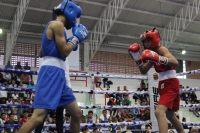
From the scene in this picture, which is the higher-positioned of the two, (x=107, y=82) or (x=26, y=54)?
(x=26, y=54)

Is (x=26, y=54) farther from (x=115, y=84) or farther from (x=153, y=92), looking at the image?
(x=153, y=92)

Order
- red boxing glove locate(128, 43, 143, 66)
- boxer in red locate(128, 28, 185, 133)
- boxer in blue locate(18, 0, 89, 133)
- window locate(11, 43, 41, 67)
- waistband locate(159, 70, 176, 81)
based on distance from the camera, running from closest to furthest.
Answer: boxer in blue locate(18, 0, 89, 133) → boxer in red locate(128, 28, 185, 133) → waistband locate(159, 70, 176, 81) → red boxing glove locate(128, 43, 143, 66) → window locate(11, 43, 41, 67)

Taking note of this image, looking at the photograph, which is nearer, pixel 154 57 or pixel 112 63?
pixel 154 57

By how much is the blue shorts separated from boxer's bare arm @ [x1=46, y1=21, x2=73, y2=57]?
0.54 feet

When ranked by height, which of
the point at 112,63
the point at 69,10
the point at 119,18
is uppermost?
the point at 119,18

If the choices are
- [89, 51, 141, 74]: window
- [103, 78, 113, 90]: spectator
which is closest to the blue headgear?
[103, 78, 113, 90]: spectator

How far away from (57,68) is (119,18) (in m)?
9.86

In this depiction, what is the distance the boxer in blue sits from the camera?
2018 millimetres

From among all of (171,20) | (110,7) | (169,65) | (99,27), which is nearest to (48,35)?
(169,65)

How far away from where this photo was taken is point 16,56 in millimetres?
11648

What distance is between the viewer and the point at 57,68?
2.13 m

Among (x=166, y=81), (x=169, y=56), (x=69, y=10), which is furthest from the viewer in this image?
(x=166, y=81)

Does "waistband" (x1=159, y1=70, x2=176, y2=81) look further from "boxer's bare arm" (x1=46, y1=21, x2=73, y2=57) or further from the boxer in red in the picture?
"boxer's bare arm" (x1=46, y1=21, x2=73, y2=57)

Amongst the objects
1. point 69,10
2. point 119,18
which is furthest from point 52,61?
point 119,18
